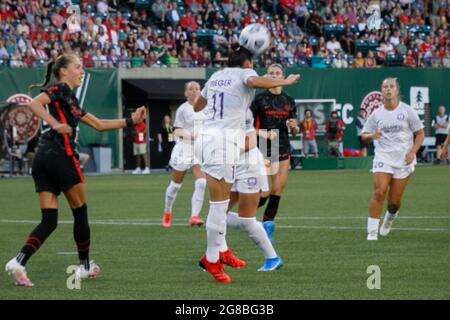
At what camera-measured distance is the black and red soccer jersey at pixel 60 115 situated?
11.6m

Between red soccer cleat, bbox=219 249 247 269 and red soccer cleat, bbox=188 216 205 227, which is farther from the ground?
red soccer cleat, bbox=219 249 247 269

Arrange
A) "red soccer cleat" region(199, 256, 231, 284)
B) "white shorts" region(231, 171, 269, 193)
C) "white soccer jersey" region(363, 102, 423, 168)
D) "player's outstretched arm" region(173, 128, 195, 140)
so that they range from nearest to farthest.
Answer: "red soccer cleat" region(199, 256, 231, 284) → "white shorts" region(231, 171, 269, 193) → "white soccer jersey" region(363, 102, 423, 168) → "player's outstretched arm" region(173, 128, 195, 140)

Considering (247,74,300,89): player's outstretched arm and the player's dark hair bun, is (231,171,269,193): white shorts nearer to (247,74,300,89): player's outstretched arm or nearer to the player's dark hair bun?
(247,74,300,89): player's outstretched arm

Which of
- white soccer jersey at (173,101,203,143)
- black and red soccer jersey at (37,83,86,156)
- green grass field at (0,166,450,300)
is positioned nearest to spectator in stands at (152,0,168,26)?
green grass field at (0,166,450,300)

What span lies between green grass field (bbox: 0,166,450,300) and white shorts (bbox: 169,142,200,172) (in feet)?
3.29

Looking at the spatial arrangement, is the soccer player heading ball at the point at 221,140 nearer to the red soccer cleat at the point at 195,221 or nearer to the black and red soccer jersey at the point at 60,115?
the black and red soccer jersey at the point at 60,115

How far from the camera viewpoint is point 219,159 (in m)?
11.9

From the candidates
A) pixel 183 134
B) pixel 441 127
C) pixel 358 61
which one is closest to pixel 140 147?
pixel 358 61

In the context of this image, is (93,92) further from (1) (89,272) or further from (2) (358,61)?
(1) (89,272)

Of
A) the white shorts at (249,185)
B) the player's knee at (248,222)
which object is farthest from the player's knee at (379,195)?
the player's knee at (248,222)

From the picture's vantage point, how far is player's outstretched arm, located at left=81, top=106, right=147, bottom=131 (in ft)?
38.7

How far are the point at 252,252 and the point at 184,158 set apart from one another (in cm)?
457

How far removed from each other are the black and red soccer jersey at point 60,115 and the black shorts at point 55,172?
2.7 inches

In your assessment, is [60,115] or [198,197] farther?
[198,197]
